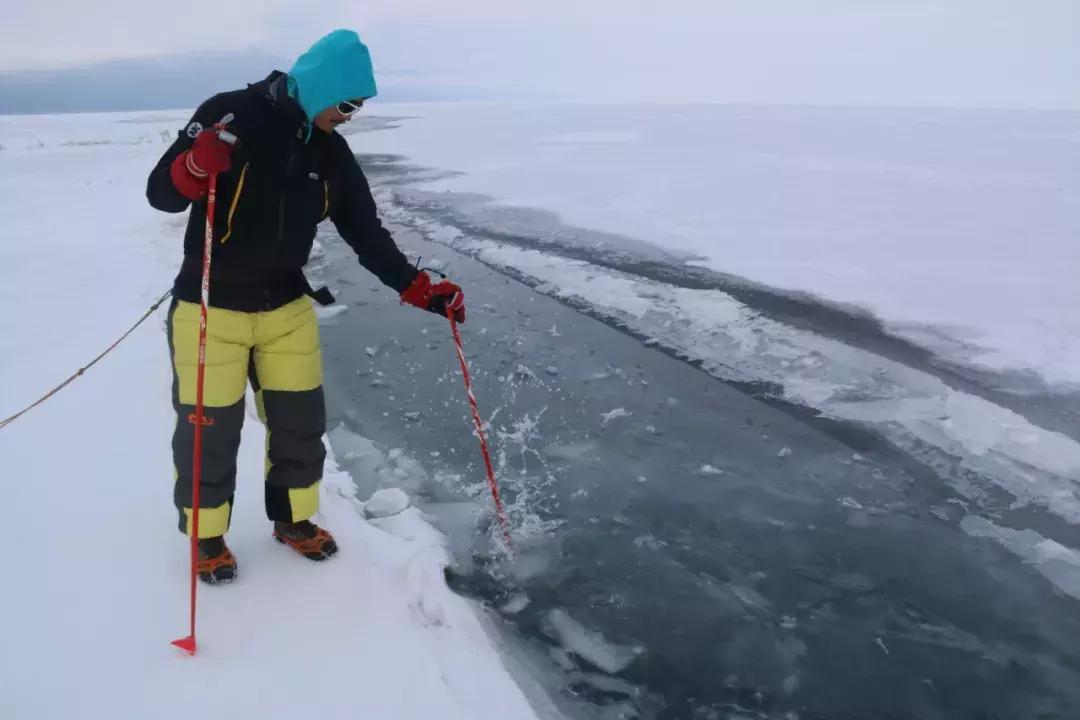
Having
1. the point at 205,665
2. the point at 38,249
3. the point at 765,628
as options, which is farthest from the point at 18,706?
the point at 38,249

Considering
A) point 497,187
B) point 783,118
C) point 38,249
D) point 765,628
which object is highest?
point 783,118

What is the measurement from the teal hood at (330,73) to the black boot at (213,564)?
1.50 meters

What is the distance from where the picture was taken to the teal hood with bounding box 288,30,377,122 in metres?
2.15

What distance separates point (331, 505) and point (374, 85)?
182 centimetres

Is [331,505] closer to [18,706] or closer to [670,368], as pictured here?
[18,706]

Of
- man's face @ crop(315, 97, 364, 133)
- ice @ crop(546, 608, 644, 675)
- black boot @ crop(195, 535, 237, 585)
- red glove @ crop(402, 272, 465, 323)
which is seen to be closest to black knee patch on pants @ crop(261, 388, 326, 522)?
black boot @ crop(195, 535, 237, 585)

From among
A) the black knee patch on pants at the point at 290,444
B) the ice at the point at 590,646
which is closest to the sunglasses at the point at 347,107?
the black knee patch on pants at the point at 290,444

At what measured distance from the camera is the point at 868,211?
10.6 meters

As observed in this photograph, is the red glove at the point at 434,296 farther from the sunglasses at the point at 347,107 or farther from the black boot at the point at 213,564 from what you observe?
the black boot at the point at 213,564

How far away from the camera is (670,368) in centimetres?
534

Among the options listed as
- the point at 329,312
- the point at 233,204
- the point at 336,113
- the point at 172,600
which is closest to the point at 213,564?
the point at 172,600

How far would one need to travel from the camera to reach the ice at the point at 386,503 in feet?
11.3

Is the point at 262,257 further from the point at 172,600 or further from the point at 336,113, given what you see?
the point at 172,600

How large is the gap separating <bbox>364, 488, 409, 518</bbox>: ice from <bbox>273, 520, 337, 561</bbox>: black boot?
2.31 ft
